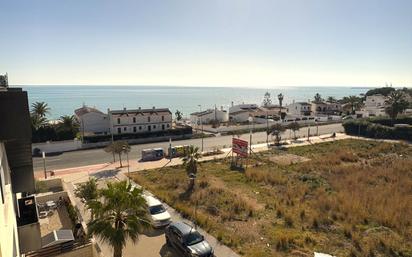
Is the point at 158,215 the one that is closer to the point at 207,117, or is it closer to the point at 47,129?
the point at 47,129

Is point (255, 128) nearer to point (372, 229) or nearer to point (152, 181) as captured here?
point (152, 181)

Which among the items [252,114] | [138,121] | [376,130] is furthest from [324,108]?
[138,121]

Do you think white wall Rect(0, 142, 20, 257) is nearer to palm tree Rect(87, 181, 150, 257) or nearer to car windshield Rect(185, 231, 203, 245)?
palm tree Rect(87, 181, 150, 257)

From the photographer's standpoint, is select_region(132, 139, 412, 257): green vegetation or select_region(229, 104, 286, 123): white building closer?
select_region(132, 139, 412, 257): green vegetation

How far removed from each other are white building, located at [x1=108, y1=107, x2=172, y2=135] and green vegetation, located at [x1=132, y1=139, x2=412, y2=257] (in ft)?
76.4

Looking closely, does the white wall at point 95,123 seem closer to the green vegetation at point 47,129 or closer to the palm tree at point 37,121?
the green vegetation at point 47,129

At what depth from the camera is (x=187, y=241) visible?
1692 cm

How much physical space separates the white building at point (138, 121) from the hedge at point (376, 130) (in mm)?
37535

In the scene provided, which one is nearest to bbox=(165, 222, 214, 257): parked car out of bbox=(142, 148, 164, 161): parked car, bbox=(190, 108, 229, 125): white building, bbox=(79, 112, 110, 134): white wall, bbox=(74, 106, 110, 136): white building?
bbox=(142, 148, 164, 161): parked car

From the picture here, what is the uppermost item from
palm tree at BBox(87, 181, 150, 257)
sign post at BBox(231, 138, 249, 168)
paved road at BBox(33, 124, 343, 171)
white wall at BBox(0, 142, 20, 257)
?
white wall at BBox(0, 142, 20, 257)

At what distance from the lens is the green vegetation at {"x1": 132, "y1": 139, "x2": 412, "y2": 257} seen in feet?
61.0

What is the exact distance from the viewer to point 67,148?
47.3m

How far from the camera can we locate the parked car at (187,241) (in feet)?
53.4

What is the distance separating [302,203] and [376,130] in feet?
141
